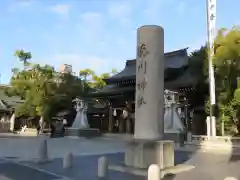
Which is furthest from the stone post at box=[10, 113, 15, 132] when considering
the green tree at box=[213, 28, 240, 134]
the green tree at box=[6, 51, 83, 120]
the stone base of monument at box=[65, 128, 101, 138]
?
the green tree at box=[213, 28, 240, 134]

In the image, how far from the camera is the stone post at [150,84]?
1037 centimetres

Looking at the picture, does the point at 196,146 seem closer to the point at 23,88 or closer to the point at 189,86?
the point at 189,86

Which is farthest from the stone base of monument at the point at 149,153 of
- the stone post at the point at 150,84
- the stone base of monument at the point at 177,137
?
the stone base of monument at the point at 177,137

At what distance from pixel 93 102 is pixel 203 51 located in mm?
14370

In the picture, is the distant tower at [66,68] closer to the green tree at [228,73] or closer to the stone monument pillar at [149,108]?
the green tree at [228,73]

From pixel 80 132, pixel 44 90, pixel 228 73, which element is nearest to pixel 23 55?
pixel 44 90

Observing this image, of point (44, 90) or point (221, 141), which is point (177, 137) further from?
point (44, 90)

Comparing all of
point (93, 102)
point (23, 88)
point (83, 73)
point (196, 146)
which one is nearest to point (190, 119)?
point (196, 146)

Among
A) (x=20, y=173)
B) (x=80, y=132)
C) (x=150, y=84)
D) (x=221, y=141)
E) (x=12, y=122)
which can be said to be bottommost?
(x=20, y=173)

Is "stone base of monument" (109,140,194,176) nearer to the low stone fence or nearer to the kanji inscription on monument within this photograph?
the kanji inscription on monument

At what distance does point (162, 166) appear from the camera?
9938 mm

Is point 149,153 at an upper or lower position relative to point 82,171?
upper

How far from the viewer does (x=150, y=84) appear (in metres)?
10.6

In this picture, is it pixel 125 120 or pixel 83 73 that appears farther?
pixel 83 73
